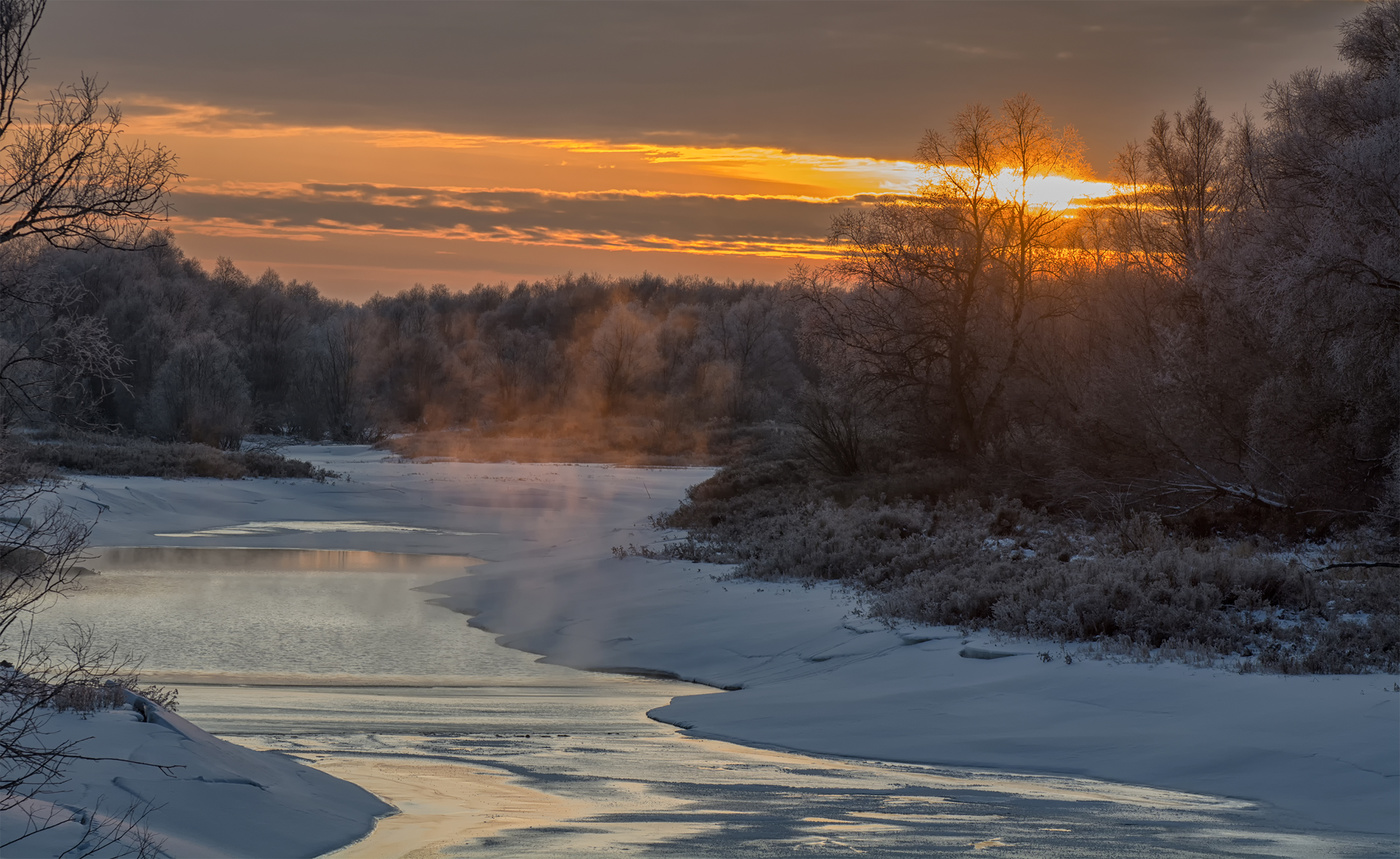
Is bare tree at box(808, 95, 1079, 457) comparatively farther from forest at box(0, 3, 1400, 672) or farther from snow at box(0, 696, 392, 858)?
snow at box(0, 696, 392, 858)

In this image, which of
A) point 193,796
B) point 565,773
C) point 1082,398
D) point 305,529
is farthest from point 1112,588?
point 305,529

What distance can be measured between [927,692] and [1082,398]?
17.4m

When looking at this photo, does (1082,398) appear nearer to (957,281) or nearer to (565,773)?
(957,281)

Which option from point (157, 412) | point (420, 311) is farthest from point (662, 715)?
point (420, 311)

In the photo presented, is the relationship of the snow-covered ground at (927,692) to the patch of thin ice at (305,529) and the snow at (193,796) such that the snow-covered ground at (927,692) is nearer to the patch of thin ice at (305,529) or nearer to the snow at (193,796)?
the snow at (193,796)

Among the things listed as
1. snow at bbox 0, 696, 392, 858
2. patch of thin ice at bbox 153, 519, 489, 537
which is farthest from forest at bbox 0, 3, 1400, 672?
patch of thin ice at bbox 153, 519, 489, 537

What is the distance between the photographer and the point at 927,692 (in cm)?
1076

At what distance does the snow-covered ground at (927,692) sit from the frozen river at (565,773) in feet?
1.72

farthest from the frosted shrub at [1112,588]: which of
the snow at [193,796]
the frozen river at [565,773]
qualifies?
the snow at [193,796]

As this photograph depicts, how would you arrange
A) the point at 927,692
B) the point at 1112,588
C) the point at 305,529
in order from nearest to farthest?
1. the point at 927,692
2. the point at 1112,588
3. the point at 305,529

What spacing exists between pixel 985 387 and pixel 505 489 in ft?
56.8

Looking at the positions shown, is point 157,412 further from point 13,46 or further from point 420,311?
point 420,311

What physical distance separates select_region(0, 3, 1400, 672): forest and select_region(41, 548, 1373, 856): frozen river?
297cm

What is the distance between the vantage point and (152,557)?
25.1m
